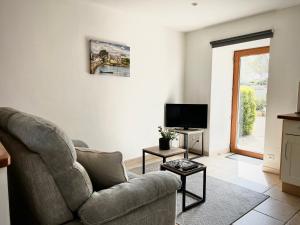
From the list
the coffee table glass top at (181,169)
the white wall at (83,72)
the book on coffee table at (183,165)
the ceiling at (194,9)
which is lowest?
the coffee table glass top at (181,169)

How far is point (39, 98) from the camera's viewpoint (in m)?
2.71

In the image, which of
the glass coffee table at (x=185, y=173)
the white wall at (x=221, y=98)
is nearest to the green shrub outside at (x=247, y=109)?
the white wall at (x=221, y=98)

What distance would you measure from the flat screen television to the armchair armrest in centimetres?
253

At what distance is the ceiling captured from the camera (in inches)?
116

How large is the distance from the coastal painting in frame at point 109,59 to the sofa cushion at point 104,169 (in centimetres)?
190

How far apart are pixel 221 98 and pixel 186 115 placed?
2.70ft

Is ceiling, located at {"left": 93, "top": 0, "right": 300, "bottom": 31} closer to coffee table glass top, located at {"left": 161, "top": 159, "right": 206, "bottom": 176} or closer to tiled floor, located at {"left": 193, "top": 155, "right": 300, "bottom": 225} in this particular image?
coffee table glass top, located at {"left": 161, "top": 159, "right": 206, "bottom": 176}

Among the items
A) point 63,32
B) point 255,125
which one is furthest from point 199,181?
point 63,32

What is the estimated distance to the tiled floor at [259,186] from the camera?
2.16m

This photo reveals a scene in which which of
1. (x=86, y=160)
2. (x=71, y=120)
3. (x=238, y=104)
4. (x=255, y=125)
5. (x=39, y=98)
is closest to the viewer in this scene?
(x=86, y=160)

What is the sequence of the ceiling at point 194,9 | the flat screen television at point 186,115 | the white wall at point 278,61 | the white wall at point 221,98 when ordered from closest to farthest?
the ceiling at point 194,9, the white wall at point 278,61, the flat screen television at point 186,115, the white wall at point 221,98

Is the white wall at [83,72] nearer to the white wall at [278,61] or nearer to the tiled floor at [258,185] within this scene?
the tiled floor at [258,185]

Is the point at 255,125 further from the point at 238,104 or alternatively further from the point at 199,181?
the point at 199,181

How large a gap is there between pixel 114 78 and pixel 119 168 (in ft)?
6.93
